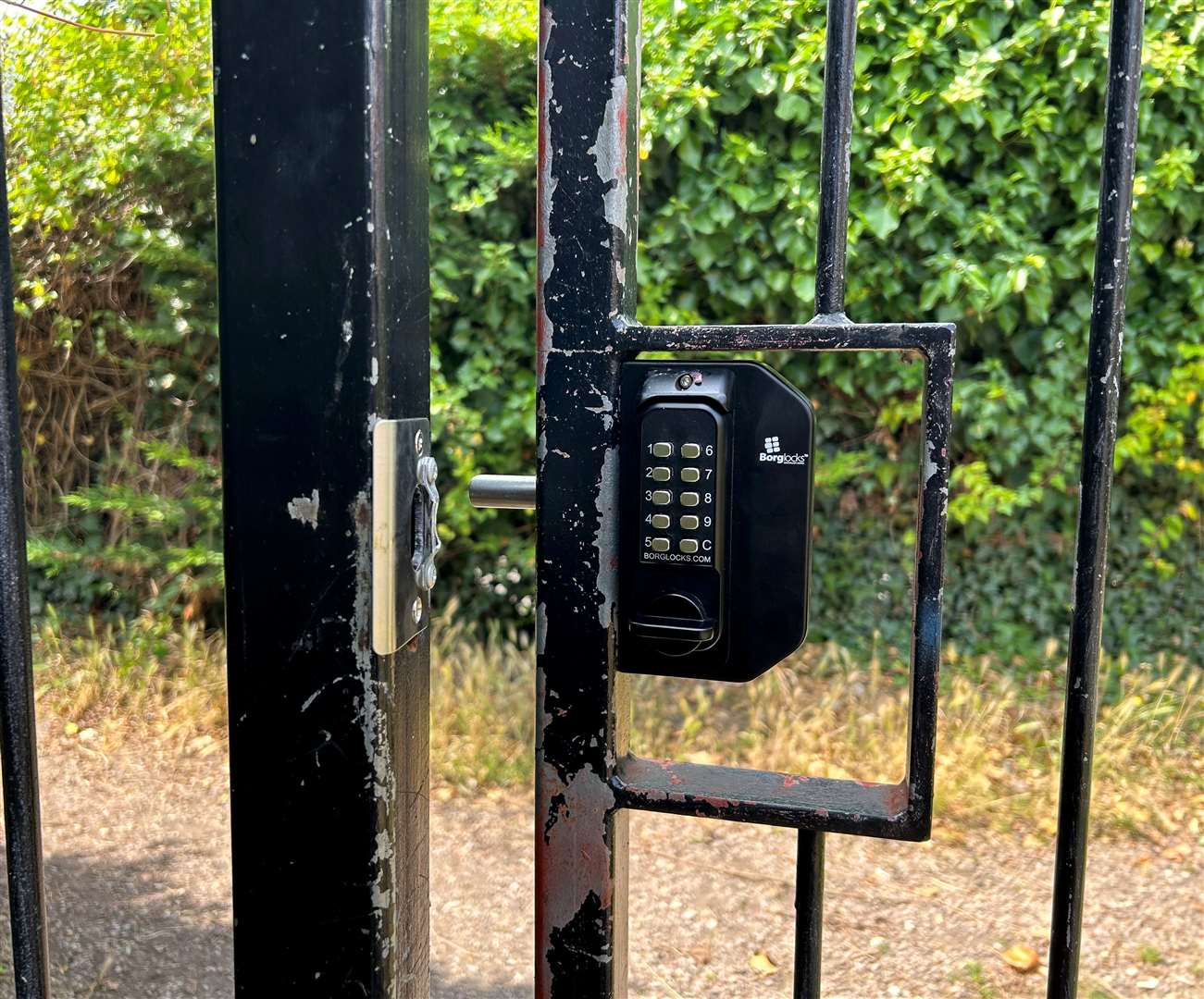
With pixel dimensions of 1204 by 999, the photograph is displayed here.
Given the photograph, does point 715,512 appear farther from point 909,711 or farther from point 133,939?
point 133,939

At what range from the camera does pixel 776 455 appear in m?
0.78

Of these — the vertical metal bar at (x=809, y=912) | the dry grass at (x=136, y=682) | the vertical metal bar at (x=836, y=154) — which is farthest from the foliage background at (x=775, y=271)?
the vertical metal bar at (x=809, y=912)

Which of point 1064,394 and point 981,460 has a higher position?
point 1064,394

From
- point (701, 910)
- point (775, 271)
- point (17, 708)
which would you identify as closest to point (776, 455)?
point (17, 708)

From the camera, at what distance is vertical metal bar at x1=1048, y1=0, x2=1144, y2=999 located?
76cm

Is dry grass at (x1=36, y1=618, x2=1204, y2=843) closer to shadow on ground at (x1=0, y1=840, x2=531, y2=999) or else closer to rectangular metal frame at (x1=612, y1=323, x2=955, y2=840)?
shadow on ground at (x1=0, y1=840, x2=531, y2=999)

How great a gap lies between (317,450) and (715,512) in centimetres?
30

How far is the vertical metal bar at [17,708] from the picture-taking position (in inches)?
36.1

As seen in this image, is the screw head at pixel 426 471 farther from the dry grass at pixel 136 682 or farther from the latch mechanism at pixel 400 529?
the dry grass at pixel 136 682

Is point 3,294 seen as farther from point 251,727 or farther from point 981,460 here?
point 981,460

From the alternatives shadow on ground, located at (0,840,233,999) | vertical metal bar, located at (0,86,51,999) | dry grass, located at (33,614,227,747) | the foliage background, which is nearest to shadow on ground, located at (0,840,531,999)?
shadow on ground, located at (0,840,233,999)

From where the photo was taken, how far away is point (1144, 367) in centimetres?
368

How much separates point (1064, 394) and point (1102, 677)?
990 millimetres

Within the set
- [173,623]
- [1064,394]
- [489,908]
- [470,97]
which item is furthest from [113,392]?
[1064,394]
